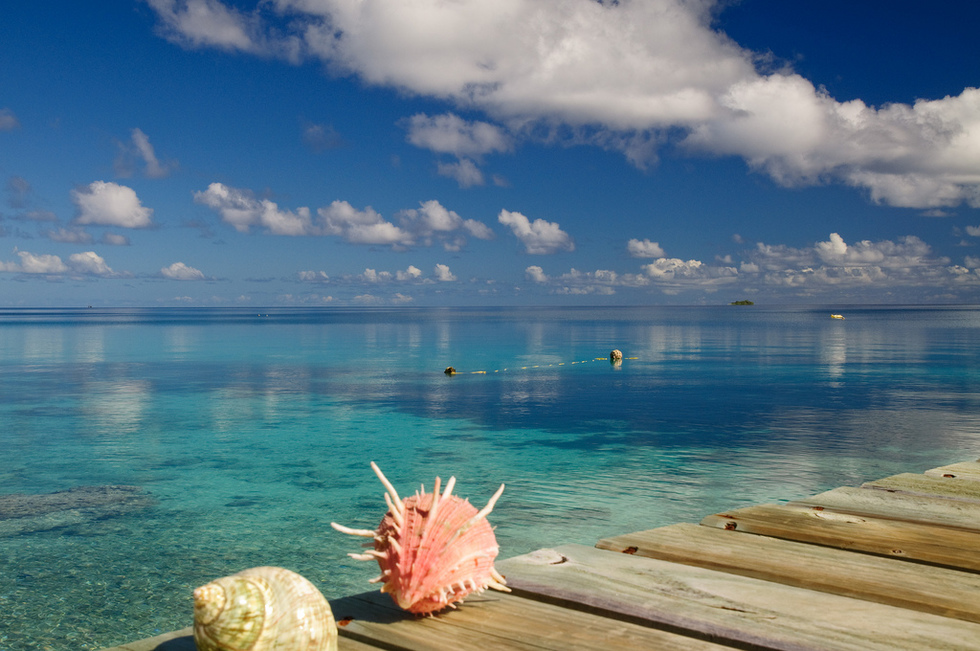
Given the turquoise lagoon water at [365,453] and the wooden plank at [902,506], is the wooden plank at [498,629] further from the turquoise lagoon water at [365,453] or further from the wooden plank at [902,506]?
the turquoise lagoon water at [365,453]

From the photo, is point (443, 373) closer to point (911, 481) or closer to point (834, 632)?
point (911, 481)

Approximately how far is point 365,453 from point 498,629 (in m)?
14.8

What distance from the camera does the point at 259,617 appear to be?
8.54 ft

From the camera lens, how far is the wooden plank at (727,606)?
2.86m

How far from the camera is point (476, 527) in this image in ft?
10.5

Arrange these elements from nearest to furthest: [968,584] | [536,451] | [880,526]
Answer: [968,584], [880,526], [536,451]

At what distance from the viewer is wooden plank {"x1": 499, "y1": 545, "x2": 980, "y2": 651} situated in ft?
9.37

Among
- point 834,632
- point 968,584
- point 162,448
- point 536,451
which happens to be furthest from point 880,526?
point 162,448

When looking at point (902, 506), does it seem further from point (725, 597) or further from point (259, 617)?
point (259, 617)

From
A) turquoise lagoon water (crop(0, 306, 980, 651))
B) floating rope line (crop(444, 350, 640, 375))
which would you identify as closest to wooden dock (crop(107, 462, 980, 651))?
turquoise lagoon water (crop(0, 306, 980, 651))

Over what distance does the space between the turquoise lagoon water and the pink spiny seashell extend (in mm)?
6187

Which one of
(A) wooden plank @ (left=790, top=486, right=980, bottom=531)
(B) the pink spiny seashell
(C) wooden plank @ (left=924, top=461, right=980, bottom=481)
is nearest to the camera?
(B) the pink spiny seashell

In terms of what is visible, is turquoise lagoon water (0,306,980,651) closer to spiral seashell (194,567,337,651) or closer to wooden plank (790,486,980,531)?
wooden plank (790,486,980,531)

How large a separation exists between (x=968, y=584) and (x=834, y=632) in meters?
1.23
